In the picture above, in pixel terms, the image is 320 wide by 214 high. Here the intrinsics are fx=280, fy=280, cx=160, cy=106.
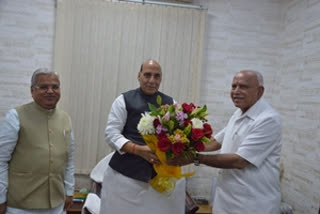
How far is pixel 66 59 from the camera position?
10.7 ft

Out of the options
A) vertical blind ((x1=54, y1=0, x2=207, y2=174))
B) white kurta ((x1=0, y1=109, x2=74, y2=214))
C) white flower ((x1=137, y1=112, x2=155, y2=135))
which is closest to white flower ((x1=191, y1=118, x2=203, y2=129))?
white flower ((x1=137, y1=112, x2=155, y2=135))

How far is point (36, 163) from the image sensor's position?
1.70 meters

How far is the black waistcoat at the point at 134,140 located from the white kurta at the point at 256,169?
0.55 m

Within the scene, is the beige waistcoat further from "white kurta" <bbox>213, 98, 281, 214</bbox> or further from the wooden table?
the wooden table

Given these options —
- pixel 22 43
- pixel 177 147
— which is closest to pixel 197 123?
pixel 177 147

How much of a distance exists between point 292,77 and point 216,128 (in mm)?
1087

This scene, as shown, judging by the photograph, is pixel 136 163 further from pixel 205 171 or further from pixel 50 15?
pixel 50 15

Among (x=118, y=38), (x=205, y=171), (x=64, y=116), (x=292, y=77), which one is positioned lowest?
(x=205, y=171)

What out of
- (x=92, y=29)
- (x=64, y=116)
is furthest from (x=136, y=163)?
(x=92, y=29)

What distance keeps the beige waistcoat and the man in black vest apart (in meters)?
0.34

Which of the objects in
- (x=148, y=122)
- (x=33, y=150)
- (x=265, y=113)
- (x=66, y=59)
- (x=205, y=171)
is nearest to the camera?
(x=148, y=122)

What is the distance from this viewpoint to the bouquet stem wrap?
1.64 metres

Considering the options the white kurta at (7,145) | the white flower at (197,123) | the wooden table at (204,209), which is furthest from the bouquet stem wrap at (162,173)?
the wooden table at (204,209)

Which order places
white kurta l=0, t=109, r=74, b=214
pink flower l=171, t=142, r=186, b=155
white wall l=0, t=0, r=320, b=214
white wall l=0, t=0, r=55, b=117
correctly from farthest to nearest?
white wall l=0, t=0, r=55, b=117
white wall l=0, t=0, r=320, b=214
white kurta l=0, t=109, r=74, b=214
pink flower l=171, t=142, r=186, b=155
